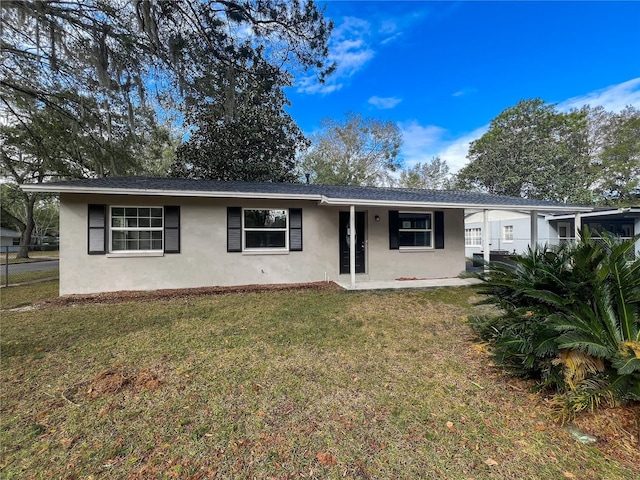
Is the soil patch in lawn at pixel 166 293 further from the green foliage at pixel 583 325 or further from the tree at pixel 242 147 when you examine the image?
the tree at pixel 242 147

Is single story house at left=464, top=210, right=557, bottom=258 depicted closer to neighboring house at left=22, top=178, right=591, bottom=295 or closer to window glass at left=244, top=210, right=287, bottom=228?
neighboring house at left=22, top=178, right=591, bottom=295

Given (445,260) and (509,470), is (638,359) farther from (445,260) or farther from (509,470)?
(445,260)

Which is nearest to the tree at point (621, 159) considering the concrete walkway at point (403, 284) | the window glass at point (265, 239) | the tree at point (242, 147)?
the concrete walkway at point (403, 284)

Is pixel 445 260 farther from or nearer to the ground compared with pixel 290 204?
nearer to the ground

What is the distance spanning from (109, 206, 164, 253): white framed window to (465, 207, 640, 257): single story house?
11.9 metres

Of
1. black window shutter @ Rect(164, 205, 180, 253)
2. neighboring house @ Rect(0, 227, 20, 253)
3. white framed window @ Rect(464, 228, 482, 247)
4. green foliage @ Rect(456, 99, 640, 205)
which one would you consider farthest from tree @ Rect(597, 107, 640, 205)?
neighboring house @ Rect(0, 227, 20, 253)

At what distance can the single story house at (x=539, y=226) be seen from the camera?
1384 centimetres

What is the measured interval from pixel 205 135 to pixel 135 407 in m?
16.3

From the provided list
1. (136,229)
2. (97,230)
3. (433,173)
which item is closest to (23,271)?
(97,230)

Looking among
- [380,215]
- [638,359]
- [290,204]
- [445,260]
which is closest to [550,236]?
[445,260]

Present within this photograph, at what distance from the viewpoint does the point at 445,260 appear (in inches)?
395

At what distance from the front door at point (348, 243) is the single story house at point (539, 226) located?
614 centimetres

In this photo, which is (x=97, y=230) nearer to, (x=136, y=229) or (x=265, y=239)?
(x=136, y=229)

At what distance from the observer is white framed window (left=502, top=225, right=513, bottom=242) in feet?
57.5
